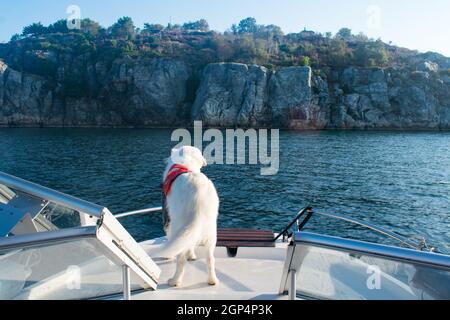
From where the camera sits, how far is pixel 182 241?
4223 millimetres

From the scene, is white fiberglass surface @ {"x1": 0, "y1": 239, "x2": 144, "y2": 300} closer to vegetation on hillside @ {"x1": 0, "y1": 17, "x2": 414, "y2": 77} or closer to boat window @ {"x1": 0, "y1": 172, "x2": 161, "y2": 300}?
boat window @ {"x1": 0, "y1": 172, "x2": 161, "y2": 300}

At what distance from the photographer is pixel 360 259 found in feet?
10.3

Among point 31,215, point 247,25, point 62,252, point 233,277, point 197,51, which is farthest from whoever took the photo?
point 247,25

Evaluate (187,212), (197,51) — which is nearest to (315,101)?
(197,51)

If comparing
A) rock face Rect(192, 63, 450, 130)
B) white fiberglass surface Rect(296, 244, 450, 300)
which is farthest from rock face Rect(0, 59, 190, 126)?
white fiberglass surface Rect(296, 244, 450, 300)

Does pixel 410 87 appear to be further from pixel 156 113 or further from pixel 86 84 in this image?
pixel 86 84

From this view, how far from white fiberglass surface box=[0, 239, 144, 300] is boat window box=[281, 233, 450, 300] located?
176 cm

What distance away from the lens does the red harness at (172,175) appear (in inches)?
180

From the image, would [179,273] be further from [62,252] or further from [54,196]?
[54,196]

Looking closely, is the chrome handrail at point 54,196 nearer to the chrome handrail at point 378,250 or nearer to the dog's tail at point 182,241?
the dog's tail at point 182,241

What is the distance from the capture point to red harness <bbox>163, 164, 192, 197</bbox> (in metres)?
4.57

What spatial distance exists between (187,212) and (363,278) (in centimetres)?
200
